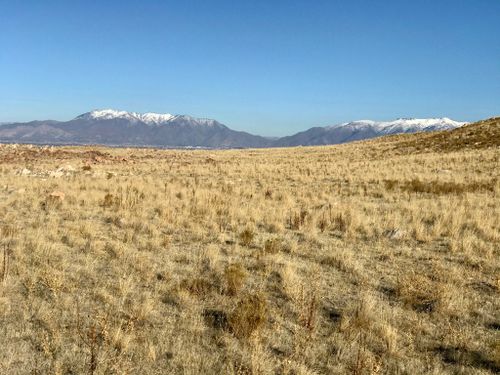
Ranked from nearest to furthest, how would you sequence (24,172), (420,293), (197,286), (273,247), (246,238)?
1. (420,293)
2. (197,286)
3. (273,247)
4. (246,238)
5. (24,172)

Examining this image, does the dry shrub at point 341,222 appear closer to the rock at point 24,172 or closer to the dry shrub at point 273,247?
the dry shrub at point 273,247

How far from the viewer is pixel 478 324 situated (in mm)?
5598

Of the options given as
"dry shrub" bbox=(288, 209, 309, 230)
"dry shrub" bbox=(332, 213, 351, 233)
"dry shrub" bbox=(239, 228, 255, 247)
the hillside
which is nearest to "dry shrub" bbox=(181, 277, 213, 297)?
"dry shrub" bbox=(239, 228, 255, 247)

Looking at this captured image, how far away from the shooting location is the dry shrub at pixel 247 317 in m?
5.22

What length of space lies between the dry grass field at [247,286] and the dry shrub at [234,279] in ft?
0.12

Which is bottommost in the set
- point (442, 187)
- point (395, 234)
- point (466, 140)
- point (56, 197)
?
point (395, 234)

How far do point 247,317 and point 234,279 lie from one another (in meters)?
1.43

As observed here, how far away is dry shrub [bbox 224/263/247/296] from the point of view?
6.62 metres

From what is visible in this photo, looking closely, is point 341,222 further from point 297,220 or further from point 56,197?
point 56,197

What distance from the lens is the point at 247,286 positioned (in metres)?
6.94

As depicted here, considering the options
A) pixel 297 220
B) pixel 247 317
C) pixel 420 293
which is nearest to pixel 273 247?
pixel 297 220

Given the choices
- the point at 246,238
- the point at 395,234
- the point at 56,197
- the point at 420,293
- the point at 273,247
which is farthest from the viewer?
the point at 56,197

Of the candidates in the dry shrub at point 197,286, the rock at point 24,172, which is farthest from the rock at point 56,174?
the dry shrub at point 197,286

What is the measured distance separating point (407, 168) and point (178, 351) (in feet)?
78.7
